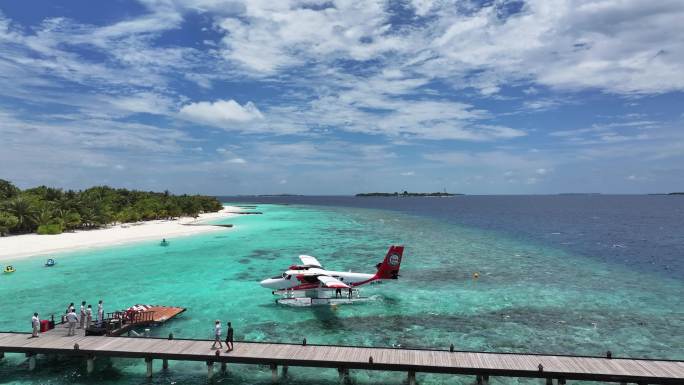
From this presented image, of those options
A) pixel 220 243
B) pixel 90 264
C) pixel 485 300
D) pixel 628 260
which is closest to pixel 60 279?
pixel 90 264

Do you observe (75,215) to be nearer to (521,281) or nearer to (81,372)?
(81,372)

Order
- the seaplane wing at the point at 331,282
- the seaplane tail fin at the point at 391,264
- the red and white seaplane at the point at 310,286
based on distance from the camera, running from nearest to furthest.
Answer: the seaplane wing at the point at 331,282 → the red and white seaplane at the point at 310,286 → the seaplane tail fin at the point at 391,264

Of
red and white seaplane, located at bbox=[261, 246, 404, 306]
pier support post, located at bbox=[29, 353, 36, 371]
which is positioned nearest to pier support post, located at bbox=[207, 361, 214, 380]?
pier support post, located at bbox=[29, 353, 36, 371]

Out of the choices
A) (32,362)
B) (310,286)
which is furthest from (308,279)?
(32,362)

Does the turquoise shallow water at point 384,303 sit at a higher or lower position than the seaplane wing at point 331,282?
lower

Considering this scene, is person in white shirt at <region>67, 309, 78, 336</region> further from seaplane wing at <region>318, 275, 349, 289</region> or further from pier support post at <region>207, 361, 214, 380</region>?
seaplane wing at <region>318, 275, 349, 289</region>

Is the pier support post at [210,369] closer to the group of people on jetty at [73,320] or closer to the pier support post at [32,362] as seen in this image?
the group of people on jetty at [73,320]

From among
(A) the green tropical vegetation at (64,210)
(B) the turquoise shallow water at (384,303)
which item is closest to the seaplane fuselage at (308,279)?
(B) the turquoise shallow water at (384,303)
